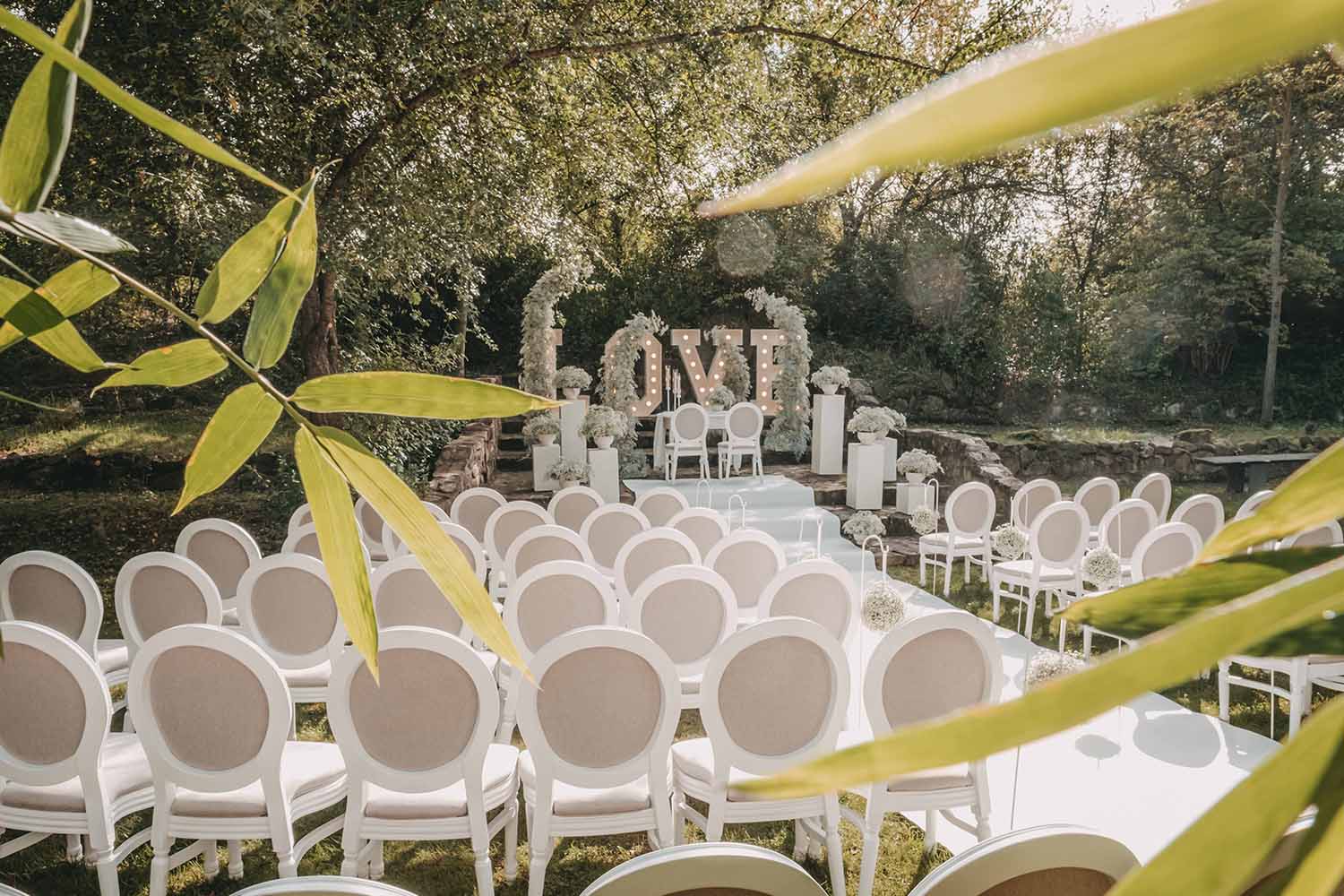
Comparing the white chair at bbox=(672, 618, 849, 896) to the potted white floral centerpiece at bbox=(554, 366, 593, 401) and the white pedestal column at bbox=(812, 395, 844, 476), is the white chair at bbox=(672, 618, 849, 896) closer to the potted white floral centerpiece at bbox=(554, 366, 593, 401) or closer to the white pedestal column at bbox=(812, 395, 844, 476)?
the potted white floral centerpiece at bbox=(554, 366, 593, 401)

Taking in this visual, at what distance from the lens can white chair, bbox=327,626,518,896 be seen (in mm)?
2746

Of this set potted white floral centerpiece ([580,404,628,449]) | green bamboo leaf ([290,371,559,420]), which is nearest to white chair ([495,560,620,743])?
green bamboo leaf ([290,371,559,420])

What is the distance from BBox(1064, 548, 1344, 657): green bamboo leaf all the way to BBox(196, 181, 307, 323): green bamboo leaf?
550 mm

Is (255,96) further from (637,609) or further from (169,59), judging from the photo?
(637,609)

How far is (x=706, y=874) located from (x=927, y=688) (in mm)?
1781

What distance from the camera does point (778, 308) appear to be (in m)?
13.1

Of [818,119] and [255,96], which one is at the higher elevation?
[818,119]

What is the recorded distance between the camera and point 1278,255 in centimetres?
1655

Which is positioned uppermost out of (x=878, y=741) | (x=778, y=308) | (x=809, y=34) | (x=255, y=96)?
(x=809, y=34)

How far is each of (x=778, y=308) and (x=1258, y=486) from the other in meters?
6.95

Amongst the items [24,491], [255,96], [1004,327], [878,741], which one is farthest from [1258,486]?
[24,491]

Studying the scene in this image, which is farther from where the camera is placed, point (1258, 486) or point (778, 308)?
point (778, 308)

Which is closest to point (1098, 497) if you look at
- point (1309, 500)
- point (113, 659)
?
point (113, 659)

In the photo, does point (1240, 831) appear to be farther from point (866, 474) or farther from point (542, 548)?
point (866, 474)
